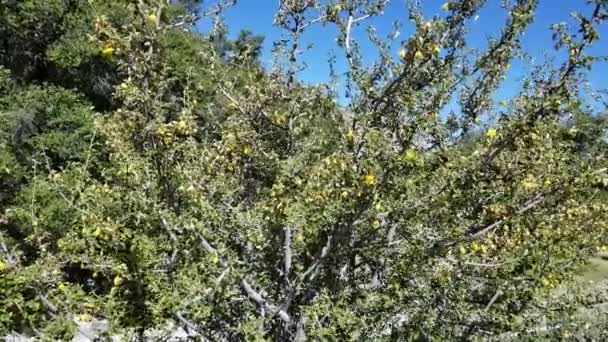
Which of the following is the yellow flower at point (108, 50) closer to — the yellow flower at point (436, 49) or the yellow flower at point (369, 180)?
the yellow flower at point (369, 180)

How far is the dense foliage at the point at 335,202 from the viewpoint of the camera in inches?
111

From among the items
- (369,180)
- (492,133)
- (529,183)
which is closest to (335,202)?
(369,180)

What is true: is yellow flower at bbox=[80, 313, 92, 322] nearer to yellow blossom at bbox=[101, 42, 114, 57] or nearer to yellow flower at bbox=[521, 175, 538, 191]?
yellow blossom at bbox=[101, 42, 114, 57]

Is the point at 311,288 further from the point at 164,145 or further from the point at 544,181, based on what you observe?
the point at 544,181

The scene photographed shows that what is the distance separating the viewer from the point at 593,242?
4.25 meters

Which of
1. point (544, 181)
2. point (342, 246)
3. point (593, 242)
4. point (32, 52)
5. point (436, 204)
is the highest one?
point (32, 52)

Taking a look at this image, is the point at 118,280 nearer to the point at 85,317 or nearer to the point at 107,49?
the point at 85,317

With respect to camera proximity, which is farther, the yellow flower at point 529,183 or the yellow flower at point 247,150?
the yellow flower at point 247,150

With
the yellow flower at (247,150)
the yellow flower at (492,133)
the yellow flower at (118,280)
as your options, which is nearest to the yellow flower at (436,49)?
the yellow flower at (492,133)

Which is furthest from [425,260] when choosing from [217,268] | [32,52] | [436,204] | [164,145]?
[32,52]

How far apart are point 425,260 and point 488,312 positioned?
0.65 meters

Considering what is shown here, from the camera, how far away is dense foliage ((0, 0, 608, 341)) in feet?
9.29

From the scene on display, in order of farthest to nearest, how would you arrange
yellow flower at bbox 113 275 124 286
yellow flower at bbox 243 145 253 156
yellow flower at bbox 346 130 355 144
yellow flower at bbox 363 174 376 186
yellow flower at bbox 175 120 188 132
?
yellow flower at bbox 243 145 253 156
yellow flower at bbox 113 275 124 286
yellow flower at bbox 175 120 188 132
yellow flower at bbox 346 130 355 144
yellow flower at bbox 363 174 376 186

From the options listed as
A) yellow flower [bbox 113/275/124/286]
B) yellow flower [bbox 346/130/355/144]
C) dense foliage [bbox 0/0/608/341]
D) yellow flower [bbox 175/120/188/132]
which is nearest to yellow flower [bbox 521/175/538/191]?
dense foliage [bbox 0/0/608/341]
